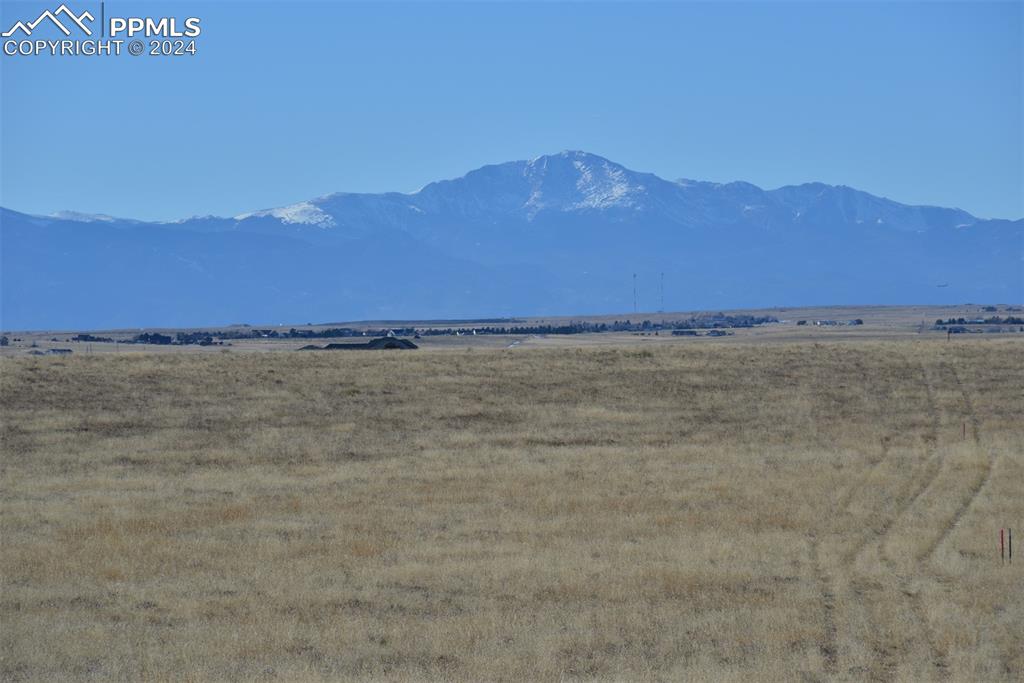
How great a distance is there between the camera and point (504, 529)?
21234mm

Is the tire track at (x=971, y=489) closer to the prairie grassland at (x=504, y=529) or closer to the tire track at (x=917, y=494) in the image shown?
the prairie grassland at (x=504, y=529)

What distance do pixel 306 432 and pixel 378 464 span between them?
6504 millimetres

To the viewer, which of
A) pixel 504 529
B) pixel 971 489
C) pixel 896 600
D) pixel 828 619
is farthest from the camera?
pixel 971 489

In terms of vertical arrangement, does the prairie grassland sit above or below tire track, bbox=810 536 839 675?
above

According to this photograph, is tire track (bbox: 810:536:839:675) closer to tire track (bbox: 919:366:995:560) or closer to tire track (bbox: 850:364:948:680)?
tire track (bbox: 850:364:948:680)

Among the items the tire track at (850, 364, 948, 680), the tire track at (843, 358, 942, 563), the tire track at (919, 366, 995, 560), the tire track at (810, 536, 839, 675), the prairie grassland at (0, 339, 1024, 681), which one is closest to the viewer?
the tire track at (850, 364, 948, 680)

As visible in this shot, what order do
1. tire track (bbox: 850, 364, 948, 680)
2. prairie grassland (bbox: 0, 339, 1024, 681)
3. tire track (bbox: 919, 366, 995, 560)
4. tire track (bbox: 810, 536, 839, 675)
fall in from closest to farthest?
tire track (bbox: 850, 364, 948, 680), tire track (bbox: 810, 536, 839, 675), prairie grassland (bbox: 0, 339, 1024, 681), tire track (bbox: 919, 366, 995, 560)

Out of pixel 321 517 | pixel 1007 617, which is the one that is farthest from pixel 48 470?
pixel 1007 617

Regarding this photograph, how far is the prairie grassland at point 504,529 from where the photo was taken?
544 inches

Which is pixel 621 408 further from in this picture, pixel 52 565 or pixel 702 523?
pixel 52 565

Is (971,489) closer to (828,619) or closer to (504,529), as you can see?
(504,529)

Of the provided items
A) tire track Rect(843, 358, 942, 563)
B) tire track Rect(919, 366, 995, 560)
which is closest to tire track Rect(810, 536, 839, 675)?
tire track Rect(843, 358, 942, 563)

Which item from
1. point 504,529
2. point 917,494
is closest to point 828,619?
point 504,529

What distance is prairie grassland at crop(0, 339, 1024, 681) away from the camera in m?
13.8
